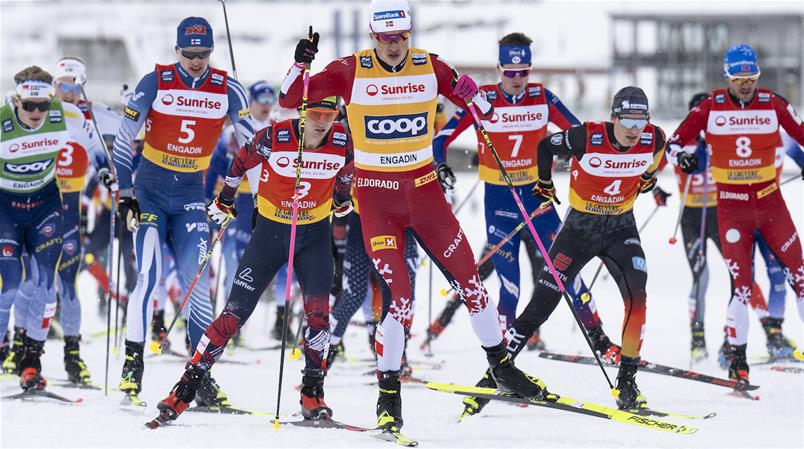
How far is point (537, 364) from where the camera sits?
9.57 m

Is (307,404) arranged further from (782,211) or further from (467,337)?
(467,337)

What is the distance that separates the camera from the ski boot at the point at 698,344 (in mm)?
9828

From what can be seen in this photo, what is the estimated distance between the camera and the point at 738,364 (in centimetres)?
827

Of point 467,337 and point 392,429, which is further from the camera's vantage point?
point 467,337

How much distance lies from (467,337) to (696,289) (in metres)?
2.68

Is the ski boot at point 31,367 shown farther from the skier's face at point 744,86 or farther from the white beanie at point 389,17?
the skier's face at point 744,86

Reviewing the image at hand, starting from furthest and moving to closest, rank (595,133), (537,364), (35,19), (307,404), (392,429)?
1. (35,19)
2. (537,364)
3. (595,133)
4. (307,404)
5. (392,429)

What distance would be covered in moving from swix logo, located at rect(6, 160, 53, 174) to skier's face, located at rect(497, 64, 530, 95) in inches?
141

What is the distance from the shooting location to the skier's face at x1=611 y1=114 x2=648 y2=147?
7.29 m

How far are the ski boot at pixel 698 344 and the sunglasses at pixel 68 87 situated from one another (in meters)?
5.85

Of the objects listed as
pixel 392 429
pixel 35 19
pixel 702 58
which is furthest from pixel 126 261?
pixel 35 19

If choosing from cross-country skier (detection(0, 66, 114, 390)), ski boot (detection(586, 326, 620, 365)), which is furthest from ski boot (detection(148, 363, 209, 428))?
ski boot (detection(586, 326, 620, 365))

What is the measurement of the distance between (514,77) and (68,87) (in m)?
3.98

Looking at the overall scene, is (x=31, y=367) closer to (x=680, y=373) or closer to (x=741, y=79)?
(x=680, y=373)
